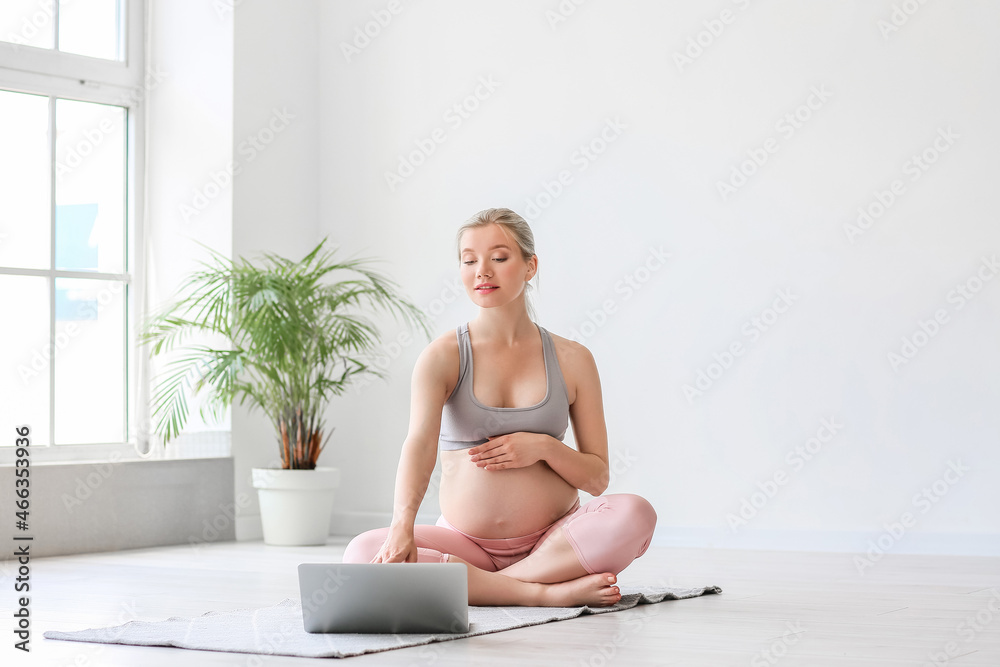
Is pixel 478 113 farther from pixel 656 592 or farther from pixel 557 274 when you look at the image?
pixel 656 592

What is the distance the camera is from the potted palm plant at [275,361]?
13.5ft

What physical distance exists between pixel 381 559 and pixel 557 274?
8.18 feet

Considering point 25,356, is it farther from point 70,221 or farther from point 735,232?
→ point 735,232

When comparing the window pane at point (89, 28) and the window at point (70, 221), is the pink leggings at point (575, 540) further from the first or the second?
the window pane at point (89, 28)

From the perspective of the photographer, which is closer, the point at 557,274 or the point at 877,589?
the point at 877,589

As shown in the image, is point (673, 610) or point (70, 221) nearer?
point (673, 610)

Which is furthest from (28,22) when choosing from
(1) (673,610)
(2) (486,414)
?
(1) (673,610)

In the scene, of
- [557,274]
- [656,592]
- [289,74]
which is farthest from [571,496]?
[289,74]

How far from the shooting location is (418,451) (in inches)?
92.5

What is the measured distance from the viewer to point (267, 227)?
187 inches

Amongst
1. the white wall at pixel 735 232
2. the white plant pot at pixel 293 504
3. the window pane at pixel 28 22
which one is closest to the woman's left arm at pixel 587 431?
the white wall at pixel 735 232

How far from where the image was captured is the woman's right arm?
216 centimetres

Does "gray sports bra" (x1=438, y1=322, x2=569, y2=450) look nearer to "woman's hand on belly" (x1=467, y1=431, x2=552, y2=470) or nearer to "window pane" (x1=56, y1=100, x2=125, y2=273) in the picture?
"woman's hand on belly" (x1=467, y1=431, x2=552, y2=470)

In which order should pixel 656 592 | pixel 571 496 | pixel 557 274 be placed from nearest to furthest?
pixel 571 496 < pixel 656 592 < pixel 557 274
